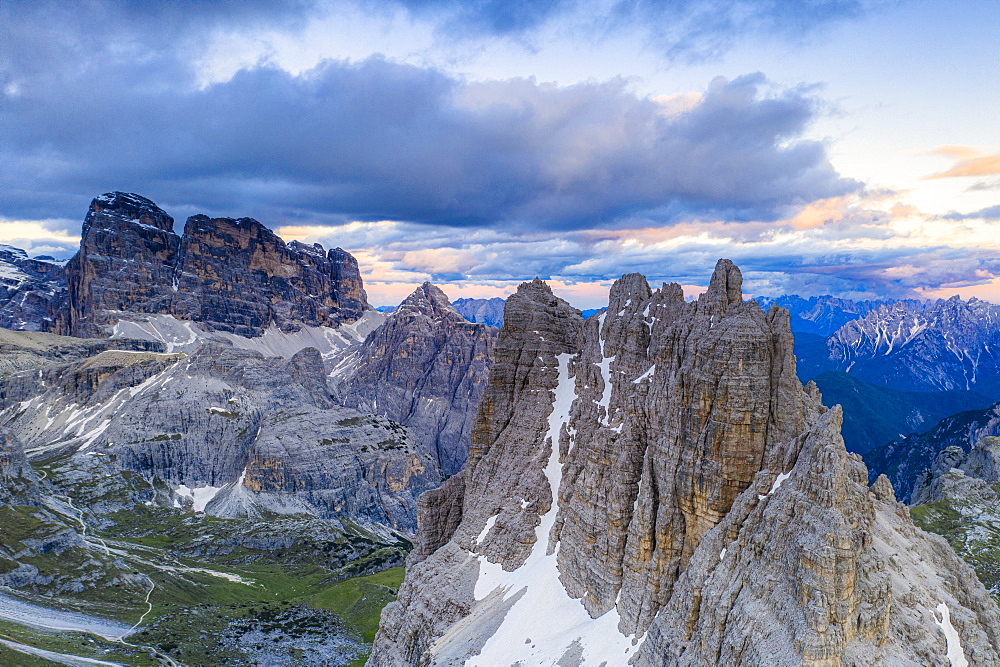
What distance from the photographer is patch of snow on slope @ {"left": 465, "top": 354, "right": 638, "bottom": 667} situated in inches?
2110

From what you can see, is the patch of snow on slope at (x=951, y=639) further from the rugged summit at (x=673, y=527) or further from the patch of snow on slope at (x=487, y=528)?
the patch of snow on slope at (x=487, y=528)

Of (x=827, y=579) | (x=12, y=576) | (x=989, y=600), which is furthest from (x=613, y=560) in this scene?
(x=12, y=576)

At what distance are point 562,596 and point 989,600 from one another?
1449 inches

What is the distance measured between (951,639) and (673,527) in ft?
64.6

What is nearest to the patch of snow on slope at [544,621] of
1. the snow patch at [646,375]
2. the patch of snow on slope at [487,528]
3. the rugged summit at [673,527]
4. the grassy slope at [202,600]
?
the rugged summit at [673,527]

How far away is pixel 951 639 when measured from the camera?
133ft

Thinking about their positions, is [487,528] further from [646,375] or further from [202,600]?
[202,600]

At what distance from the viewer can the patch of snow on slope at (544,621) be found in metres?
53.6

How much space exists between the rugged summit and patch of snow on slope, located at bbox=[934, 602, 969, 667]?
173 mm

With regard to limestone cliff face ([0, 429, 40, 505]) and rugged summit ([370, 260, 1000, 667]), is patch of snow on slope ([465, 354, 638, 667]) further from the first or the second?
limestone cliff face ([0, 429, 40, 505])

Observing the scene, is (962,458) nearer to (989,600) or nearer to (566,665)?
(989,600)

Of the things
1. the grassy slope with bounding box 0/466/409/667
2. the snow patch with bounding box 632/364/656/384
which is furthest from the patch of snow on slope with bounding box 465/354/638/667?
the grassy slope with bounding box 0/466/409/667

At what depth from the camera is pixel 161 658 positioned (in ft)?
380

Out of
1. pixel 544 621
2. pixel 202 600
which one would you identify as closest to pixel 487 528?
pixel 544 621
